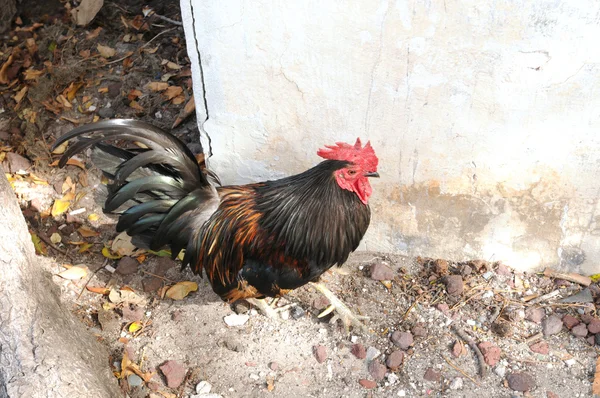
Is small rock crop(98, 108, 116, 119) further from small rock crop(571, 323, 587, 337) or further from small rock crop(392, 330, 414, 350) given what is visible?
small rock crop(571, 323, 587, 337)

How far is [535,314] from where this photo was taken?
361cm

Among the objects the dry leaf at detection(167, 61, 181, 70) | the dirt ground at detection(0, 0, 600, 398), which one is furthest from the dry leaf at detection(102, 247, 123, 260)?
the dry leaf at detection(167, 61, 181, 70)

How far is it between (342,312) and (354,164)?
1.04 metres

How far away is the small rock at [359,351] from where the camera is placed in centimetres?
347

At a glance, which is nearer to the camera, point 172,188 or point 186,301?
point 172,188

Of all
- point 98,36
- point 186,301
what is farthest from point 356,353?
point 98,36

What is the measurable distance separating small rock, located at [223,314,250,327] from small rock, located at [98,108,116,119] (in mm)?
1970

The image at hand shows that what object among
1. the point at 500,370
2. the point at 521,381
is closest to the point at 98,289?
the point at 500,370

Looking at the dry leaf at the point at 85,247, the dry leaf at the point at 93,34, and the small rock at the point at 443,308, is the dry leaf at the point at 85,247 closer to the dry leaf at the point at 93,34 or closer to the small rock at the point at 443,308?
the dry leaf at the point at 93,34

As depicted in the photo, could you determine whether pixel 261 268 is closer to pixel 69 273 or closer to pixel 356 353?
pixel 356 353

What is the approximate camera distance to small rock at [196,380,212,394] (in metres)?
3.31

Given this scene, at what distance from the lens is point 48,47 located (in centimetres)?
534

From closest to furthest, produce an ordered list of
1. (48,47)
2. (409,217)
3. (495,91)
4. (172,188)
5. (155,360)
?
1. (495,91)
2. (172,188)
3. (155,360)
4. (409,217)
5. (48,47)

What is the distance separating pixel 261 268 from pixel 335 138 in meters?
0.80
